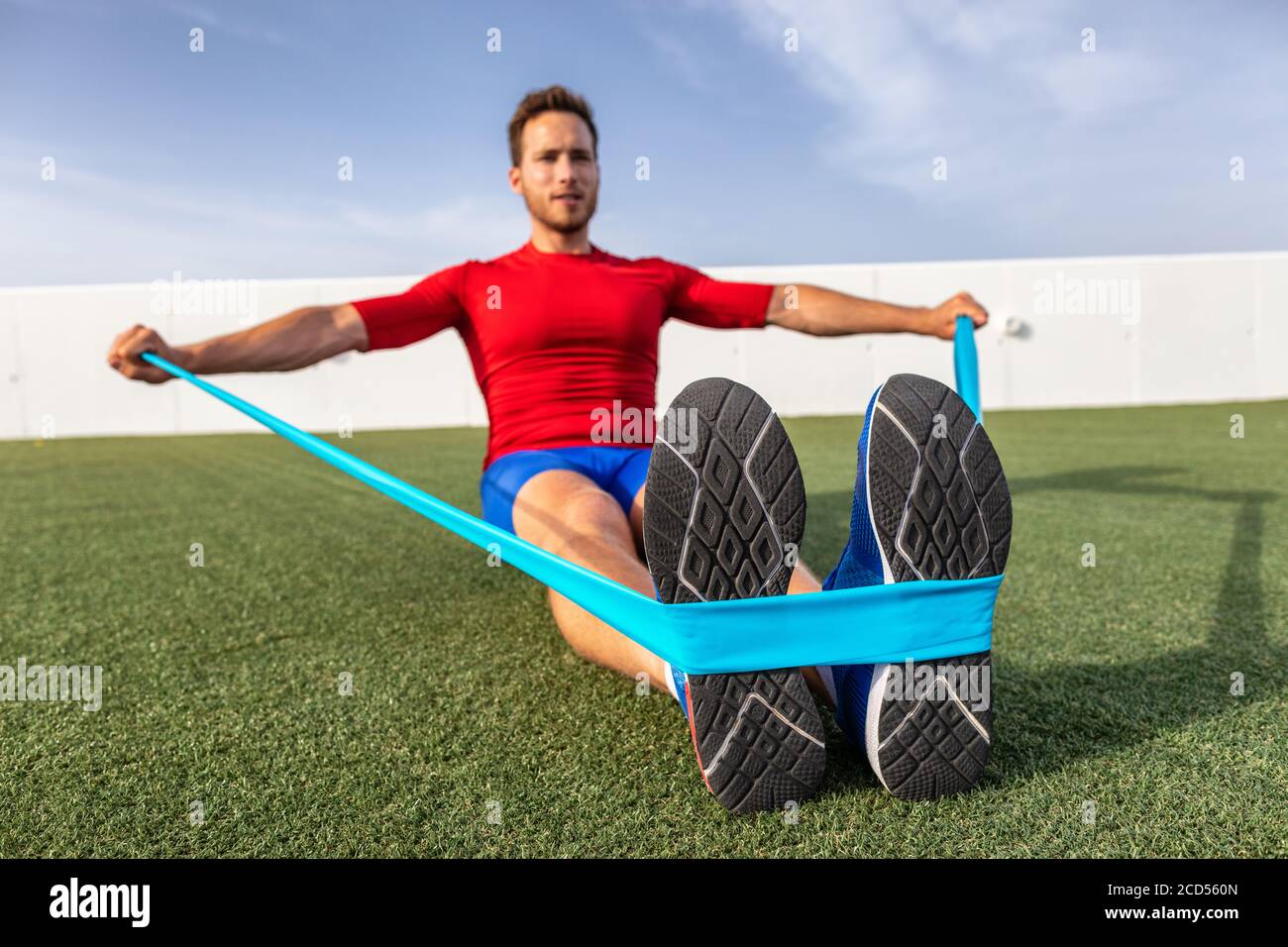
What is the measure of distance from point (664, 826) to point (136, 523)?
10.8 ft

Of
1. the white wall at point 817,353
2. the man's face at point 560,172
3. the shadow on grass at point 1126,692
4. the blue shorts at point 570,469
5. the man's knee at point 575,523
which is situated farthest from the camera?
the white wall at point 817,353

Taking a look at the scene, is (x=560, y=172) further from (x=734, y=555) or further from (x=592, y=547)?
(x=734, y=555)

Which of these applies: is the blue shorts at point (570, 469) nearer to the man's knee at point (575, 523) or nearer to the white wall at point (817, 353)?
the man's knee at point (575, 523)

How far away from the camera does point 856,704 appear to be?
106cm

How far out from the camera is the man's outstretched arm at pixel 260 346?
1.60m

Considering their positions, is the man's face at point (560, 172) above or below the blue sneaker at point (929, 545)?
above

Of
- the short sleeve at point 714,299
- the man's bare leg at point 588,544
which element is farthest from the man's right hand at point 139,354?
the short sleeve at point 714,299

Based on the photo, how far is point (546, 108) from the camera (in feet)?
6.77

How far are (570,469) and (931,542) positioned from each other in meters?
0.86

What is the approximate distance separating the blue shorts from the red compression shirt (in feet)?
→ 0.17

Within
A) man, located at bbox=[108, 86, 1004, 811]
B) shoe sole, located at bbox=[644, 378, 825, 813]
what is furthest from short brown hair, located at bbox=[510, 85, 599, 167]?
shoe sole, located at bbox=[644, 378, 825, 813]

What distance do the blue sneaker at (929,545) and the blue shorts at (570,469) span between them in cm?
74

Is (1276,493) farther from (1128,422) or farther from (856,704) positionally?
(1128,422)
